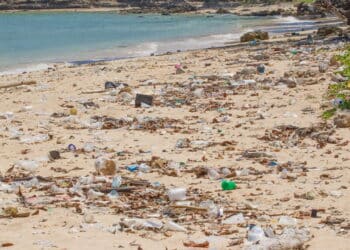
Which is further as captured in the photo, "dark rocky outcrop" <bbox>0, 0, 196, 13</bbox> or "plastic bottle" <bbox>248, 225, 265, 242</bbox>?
"dark rocky outcrop" <bbox>0, 0, 196, 13</bbox>

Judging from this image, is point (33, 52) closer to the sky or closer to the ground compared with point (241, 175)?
closer to the ground

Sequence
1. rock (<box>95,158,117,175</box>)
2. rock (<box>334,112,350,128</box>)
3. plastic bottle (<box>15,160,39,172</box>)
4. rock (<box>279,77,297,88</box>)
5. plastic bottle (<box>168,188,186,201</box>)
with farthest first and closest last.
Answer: rock (<box>279,77,297,88</box>)
rock (<box>334,112,350,128</box>)
plastic bottle (<box>15,160,39,172</box>)
rock (<box>95,158,117,175</box>)
plastic bottle (<box>168,188,186,201</box>)

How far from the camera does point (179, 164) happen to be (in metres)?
6.69

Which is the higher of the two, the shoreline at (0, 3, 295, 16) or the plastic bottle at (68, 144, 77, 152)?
the plastic bottle at (68, 144, 77, 152)

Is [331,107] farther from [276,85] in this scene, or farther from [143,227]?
[143,227]

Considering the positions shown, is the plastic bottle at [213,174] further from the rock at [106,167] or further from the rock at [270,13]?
the rock at [270,13]

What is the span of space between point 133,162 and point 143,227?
2260mm

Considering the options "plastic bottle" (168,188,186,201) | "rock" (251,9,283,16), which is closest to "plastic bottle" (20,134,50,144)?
"plastic bottle" (168,188,186,201)

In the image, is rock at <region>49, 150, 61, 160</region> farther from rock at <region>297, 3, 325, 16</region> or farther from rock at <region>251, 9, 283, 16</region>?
rock at <region>251, 9, 283, 16</region>

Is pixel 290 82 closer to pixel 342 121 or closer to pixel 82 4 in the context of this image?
pixel 342 121

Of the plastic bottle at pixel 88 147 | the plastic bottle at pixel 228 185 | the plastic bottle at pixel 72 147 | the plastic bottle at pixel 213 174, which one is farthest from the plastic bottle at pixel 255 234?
the plastic bottle at pixel 72 147

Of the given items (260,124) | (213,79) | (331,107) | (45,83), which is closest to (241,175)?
(260,124)

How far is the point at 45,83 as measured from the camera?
50.0ft

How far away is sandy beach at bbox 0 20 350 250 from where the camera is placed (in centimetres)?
457
